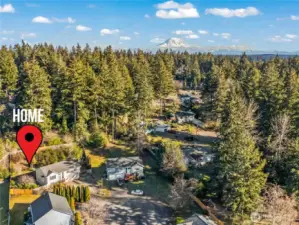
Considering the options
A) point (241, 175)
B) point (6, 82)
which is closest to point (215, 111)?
point (241, 175)

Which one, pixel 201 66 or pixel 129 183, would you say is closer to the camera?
pixel 129 183

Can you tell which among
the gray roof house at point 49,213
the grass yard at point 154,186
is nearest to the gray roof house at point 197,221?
the grass yard at point 154,186

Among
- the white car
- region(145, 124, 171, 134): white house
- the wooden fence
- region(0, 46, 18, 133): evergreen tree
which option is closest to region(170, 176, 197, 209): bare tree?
the white car

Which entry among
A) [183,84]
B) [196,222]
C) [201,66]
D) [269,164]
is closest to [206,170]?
[269,164]

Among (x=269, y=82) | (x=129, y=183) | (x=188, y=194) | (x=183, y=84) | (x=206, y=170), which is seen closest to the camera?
(x=188, y=194)

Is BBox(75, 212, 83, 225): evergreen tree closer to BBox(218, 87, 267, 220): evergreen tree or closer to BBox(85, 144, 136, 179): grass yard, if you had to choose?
BBox(85, 144, 136, 179): grass yard

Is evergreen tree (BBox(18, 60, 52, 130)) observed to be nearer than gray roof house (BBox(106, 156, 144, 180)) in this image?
No

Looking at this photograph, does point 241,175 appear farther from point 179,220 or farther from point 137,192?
point 137,192

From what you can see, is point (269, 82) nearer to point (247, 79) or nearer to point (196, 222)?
point (247, 79)
